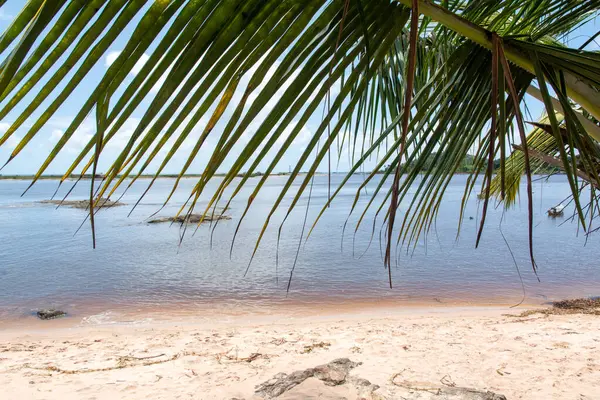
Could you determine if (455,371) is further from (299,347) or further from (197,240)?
(197,240)

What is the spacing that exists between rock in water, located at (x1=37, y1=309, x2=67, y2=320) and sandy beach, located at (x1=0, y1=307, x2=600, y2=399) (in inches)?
29.9

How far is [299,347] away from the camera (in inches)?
222

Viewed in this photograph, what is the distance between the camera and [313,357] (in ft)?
16.9

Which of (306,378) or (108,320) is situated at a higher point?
(306,378)

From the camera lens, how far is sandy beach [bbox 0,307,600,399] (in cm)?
406

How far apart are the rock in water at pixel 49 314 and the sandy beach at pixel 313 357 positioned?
2.49ft

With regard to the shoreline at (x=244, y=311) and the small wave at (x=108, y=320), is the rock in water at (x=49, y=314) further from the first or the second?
the small wave at (x=108, y=320)

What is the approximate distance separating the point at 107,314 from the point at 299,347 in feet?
15.8

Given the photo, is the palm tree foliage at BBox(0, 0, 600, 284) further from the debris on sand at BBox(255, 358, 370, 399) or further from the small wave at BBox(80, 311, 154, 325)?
the small wave at BBox(80, 311, 154, 325)

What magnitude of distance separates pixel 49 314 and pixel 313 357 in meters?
5.86

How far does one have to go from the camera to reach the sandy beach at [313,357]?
4.06m

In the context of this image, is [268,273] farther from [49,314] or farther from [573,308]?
[573,308]

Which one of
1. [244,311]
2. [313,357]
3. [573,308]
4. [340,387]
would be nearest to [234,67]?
[340,387]

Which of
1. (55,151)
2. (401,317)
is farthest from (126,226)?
(55,151)
